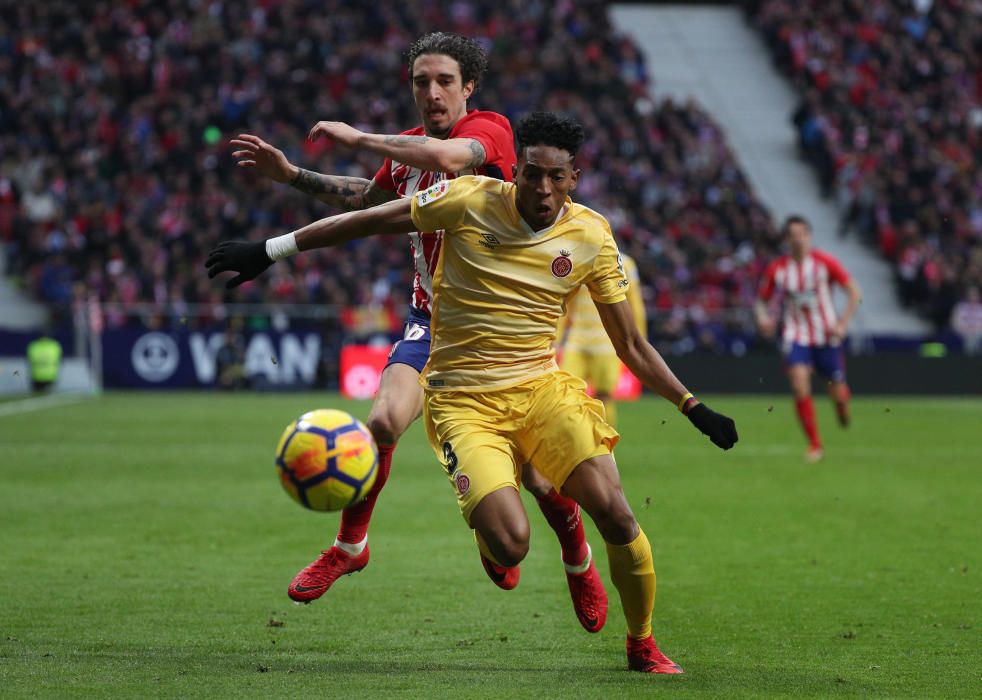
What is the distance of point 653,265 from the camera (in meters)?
28.9

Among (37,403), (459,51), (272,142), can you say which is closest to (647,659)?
(459,51)

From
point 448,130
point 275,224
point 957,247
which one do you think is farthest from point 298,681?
point 957,247

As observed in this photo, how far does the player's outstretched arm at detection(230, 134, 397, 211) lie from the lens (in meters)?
6.48

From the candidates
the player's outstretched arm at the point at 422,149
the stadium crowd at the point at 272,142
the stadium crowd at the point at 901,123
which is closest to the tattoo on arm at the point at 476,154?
the player's outstretched arm at the point at 422,149

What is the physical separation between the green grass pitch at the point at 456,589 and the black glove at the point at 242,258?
5.06ft

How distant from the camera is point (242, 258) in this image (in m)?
5.96

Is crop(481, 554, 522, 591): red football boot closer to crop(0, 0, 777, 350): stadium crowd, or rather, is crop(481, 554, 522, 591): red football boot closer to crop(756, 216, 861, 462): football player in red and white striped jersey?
crop(756, 216, 861, 462): football player in red and white striped jersey

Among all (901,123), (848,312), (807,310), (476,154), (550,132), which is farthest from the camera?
(901,123)

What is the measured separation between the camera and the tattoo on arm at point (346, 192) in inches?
274

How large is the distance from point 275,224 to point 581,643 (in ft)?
70.7

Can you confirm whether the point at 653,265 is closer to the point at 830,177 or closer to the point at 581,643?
the point at 830,177

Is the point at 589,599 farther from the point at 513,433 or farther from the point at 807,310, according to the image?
the point at 807,310

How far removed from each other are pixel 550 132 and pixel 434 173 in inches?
49.7

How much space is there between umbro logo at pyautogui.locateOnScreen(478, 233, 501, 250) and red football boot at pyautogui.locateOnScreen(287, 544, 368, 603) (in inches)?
72.1
